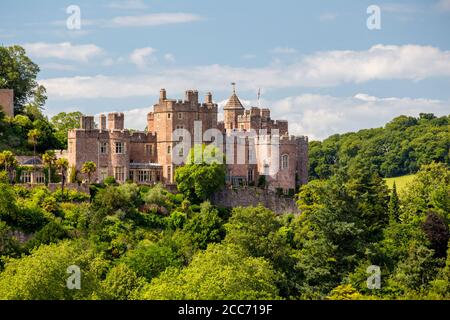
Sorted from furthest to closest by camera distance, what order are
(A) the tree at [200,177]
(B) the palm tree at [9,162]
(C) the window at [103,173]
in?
(C) the window at [103,173] → (A) the tree at [200,177] → (B) the palm tree at [9,162]

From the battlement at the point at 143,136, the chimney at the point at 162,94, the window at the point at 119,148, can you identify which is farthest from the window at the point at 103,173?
the chimney at the point at 162,94

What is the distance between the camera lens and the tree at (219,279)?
6212 centimetres

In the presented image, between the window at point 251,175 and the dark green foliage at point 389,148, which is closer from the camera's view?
the window at point 251,175

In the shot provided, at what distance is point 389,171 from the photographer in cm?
15225

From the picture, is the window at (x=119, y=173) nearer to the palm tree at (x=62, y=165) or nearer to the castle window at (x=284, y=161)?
the palm tree at (x=62, y=165)

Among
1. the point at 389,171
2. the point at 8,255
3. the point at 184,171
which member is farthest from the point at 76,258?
the point at 389,171

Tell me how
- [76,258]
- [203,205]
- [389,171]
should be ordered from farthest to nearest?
1. [389,171]
2. [203,205]
3. [76,258]

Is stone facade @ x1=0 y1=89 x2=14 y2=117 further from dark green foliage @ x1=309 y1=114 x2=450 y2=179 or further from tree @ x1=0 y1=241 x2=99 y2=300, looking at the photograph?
dark green foliage @ x1=309 y1=114 x2=450 y2=179

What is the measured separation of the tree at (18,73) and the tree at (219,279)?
38.0 metres

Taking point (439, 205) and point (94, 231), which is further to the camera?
point (439, 205)

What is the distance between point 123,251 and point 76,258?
1012 cm

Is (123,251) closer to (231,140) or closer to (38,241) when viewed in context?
(38,241)
